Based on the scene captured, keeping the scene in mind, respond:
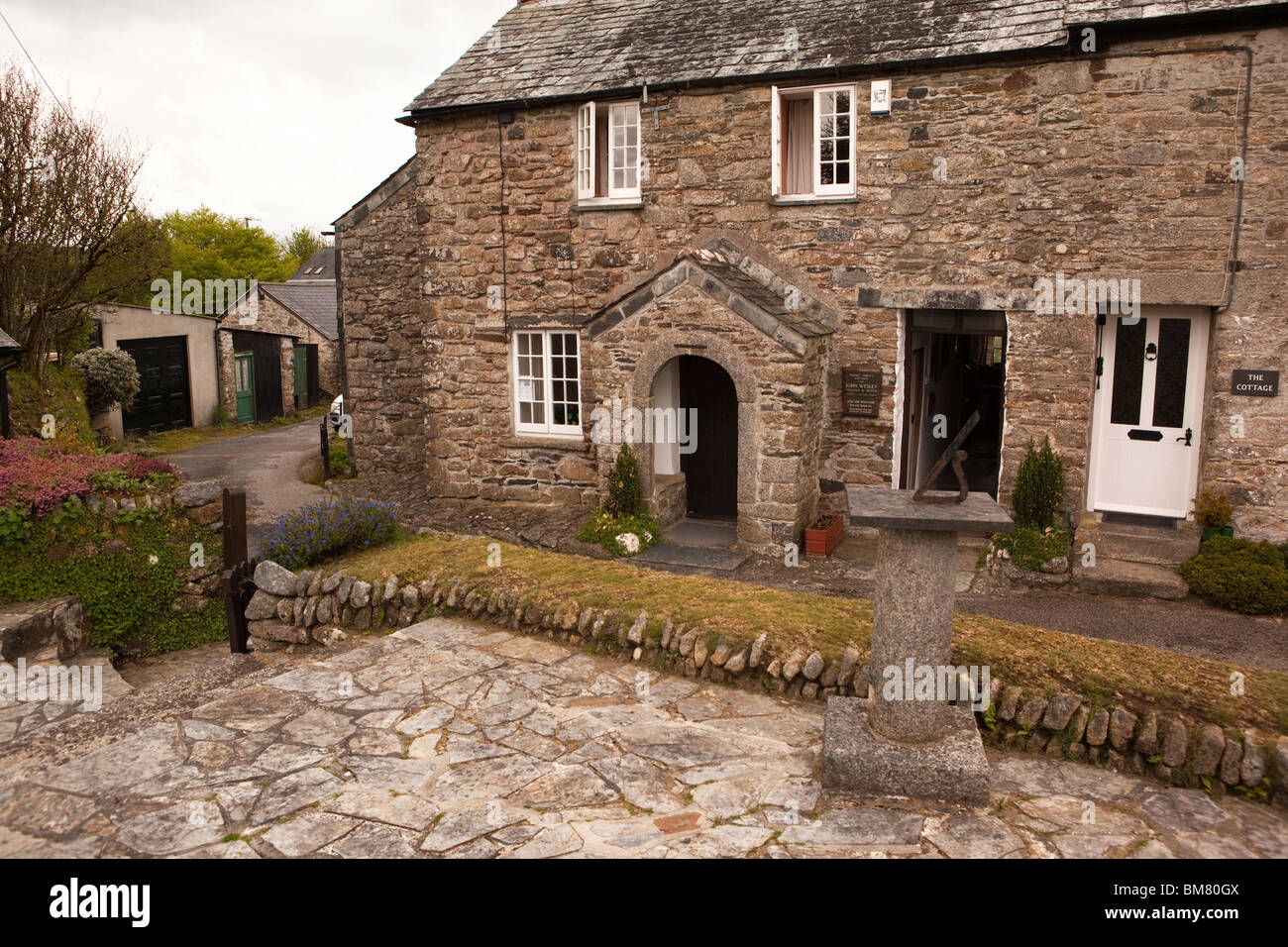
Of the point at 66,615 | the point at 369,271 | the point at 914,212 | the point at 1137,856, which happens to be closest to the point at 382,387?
the point at 369,271

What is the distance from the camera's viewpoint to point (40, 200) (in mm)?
18094

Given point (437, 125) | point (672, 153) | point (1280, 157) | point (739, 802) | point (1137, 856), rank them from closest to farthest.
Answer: point (1137, 856) → point (739, 802) → point (1280, 157) → point (672, 153) → point (437, 125)

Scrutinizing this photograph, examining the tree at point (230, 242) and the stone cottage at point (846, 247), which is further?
the tree at point (230, 242)

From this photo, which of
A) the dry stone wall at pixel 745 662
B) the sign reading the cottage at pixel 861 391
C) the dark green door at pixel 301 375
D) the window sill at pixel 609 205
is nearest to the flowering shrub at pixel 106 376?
the dark green door at pixel 301 375

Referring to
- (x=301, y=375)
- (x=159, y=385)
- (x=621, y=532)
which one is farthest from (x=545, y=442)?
(x=301, y=375)

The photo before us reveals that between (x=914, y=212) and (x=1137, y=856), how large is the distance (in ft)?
27.7

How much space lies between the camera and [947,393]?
50.3ft

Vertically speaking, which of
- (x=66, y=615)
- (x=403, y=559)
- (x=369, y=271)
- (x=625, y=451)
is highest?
(x=369, y=271)

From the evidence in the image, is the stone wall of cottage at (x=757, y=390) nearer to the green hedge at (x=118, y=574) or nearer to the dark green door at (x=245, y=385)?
the green hedge at (x=118, y=574)

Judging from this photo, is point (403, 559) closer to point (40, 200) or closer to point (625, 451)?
point (625, 451)

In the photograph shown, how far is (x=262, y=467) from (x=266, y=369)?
9.26 m

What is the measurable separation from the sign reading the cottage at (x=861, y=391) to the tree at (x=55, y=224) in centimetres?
1529

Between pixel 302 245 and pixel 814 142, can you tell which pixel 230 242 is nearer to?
pixel 302 245

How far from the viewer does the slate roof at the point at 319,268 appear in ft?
146
